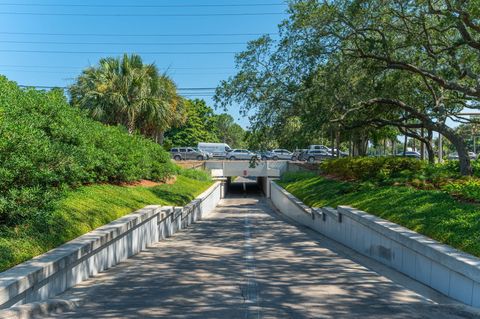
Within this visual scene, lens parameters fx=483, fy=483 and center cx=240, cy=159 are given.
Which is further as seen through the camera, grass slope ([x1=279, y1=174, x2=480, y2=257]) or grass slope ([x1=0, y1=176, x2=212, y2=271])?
grass slope ([x1=279, y1=174, x2=480, y2=257])

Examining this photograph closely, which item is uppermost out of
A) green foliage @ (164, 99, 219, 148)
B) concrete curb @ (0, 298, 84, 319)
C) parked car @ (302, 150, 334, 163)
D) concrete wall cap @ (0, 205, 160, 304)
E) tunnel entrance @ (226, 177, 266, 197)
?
green foliage @ (164, 99, 219, 148)

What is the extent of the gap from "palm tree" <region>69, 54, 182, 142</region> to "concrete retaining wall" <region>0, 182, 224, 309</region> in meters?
13.2

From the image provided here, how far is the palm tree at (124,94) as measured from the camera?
24922 mm

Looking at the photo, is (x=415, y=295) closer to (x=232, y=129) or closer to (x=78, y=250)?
(x=78, y=250)

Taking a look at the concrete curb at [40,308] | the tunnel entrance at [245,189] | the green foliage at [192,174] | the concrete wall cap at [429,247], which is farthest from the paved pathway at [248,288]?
the tunnel entrance at [245,189]

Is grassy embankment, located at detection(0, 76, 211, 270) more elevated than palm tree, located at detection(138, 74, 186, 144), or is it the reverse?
palm tree, located at detection(138, 74, 186, 144)

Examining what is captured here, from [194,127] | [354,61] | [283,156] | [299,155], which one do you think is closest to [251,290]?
[354,61]

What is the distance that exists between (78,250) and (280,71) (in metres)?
11.1

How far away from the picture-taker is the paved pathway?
18.5ft

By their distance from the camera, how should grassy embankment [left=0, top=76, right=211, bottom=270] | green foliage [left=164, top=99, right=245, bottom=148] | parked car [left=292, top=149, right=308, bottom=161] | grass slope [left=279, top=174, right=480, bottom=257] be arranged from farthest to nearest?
green foliage [left=164, top=99, right=245, bottom=148] → parked car [left=292, top=149, right=308, bottom=161] → grass slope [left=279, top=174, right=480, bottom=257] → grassy embankment [left=0, top=76, right=211, bottom=270]

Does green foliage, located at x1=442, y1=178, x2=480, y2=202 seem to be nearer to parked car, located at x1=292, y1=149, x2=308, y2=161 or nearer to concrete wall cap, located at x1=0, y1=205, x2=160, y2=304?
concrete wall cap, located at x1=0, y1=205, x2=160, y2=304

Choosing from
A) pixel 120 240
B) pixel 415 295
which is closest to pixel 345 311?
pixel 415 295

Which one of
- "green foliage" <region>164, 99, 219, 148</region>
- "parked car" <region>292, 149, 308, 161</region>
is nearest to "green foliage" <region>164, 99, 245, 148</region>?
"green foliage" <region>164, 99, 219, 148</region>

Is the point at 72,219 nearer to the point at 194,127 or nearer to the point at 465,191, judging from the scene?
the point at 465,191
